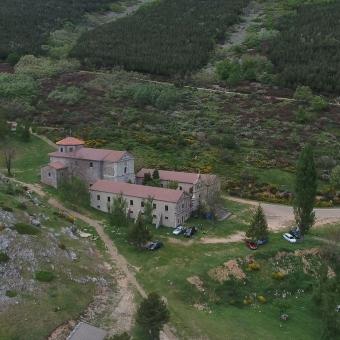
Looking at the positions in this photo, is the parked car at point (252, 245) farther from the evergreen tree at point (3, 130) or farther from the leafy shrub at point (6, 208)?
A: the evergreen tree at point (3, 130)

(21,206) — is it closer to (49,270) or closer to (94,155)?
(49,270)

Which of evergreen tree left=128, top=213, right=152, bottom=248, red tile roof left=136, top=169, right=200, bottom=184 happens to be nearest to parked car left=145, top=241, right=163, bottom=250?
evergreen tree left=128, top=213, right=152, bottom=248

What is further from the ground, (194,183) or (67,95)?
(67,95)

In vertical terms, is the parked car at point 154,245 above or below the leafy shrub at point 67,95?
below

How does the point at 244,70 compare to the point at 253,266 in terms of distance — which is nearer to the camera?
the point at 253,266

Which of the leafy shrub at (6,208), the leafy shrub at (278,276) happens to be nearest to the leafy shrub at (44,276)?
the leafy shrub at (6,208)

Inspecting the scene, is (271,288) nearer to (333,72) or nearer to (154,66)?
(333,72)

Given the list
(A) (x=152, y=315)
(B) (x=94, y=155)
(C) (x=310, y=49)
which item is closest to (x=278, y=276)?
(A) (x=152, y=315)

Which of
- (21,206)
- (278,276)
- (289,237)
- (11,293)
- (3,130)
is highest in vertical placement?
(3,130)
